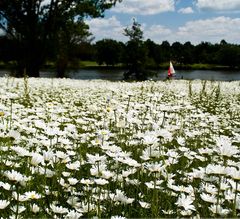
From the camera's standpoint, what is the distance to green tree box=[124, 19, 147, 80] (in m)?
41.0

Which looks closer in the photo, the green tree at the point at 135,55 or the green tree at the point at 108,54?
the green tree at the point at 135,55

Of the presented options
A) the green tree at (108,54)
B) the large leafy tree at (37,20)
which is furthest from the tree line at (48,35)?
the green tree at (108,54)

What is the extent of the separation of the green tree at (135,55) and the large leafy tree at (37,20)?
5663mm

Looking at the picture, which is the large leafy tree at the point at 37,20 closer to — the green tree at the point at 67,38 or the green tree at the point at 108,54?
the green tree at the point at 67,38

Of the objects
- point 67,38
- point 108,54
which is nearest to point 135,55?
point 67,38

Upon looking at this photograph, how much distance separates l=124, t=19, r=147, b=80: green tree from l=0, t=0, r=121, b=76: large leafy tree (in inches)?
223

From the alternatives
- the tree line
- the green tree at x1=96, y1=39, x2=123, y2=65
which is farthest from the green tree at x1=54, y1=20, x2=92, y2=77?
the green tree at x1=96, y1=39, x2=123, y2=65

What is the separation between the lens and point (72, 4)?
3719 cm

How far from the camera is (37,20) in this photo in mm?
36656

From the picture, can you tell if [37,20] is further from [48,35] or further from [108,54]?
[108,54]

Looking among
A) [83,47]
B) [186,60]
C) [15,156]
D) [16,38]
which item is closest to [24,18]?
[16,38]

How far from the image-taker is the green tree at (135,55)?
4097 cm

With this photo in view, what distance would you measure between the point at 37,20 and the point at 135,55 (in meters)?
9.74

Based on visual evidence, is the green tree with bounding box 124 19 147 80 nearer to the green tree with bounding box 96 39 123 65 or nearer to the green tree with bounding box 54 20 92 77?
the green tree with bounding box 54 20 92 77
